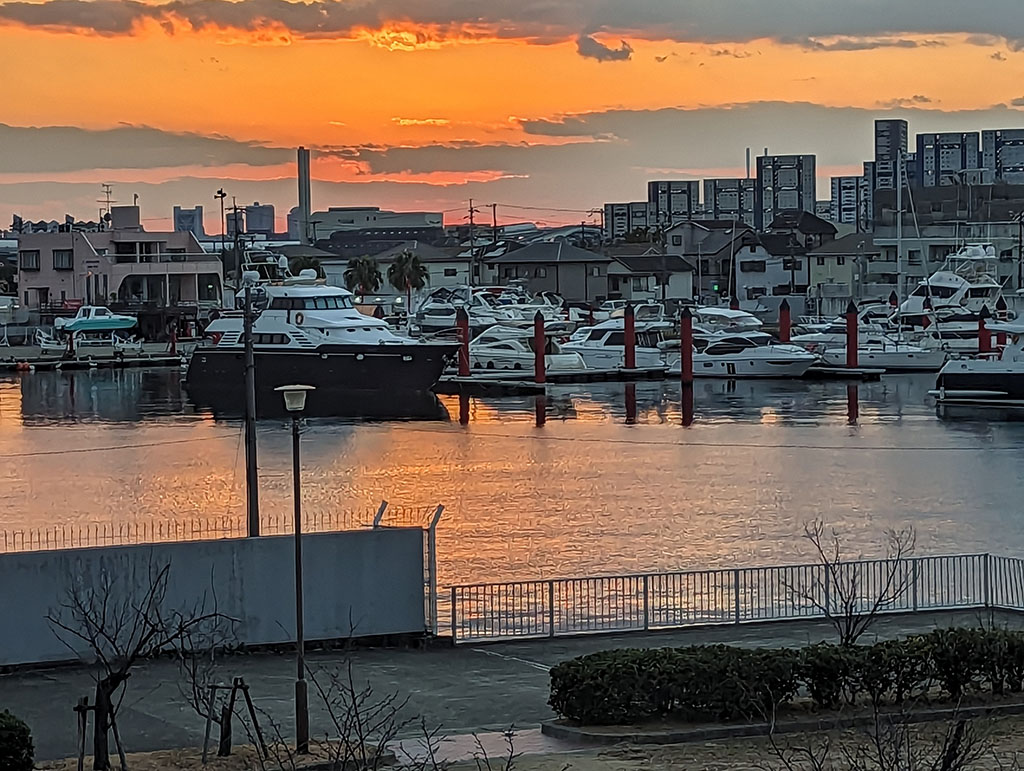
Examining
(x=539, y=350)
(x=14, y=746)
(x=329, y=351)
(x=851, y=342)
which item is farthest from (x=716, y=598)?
(x=851, y=342)

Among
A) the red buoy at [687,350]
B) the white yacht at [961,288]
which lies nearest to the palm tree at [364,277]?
the white yacht at [961,288]

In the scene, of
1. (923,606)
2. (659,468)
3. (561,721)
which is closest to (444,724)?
(561,721)

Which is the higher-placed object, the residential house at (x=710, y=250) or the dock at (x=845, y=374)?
the residential house at (x=710, y=250)

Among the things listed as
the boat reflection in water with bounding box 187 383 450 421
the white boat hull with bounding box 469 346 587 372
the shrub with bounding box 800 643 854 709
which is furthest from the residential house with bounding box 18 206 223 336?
the shrub with bounding box 800 643 854 709

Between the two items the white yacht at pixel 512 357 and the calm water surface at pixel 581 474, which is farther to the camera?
the white yacht at pixel 512 357

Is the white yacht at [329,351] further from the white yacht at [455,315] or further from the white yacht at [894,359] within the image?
the white yacht at [894,359]

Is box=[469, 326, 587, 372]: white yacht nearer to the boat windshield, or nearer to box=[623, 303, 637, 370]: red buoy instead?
box=[623, 303, 637, 370]: red buoy

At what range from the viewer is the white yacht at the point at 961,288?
88500 mm

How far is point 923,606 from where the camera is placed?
23.8 metres

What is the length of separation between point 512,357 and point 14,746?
64.1 meters

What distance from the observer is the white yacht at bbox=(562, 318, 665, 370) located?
79.1m

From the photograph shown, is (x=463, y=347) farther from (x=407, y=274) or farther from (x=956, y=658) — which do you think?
(x=956, y=658)

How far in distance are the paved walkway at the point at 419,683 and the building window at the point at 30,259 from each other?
100.0 meters

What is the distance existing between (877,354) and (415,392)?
23.6 m
